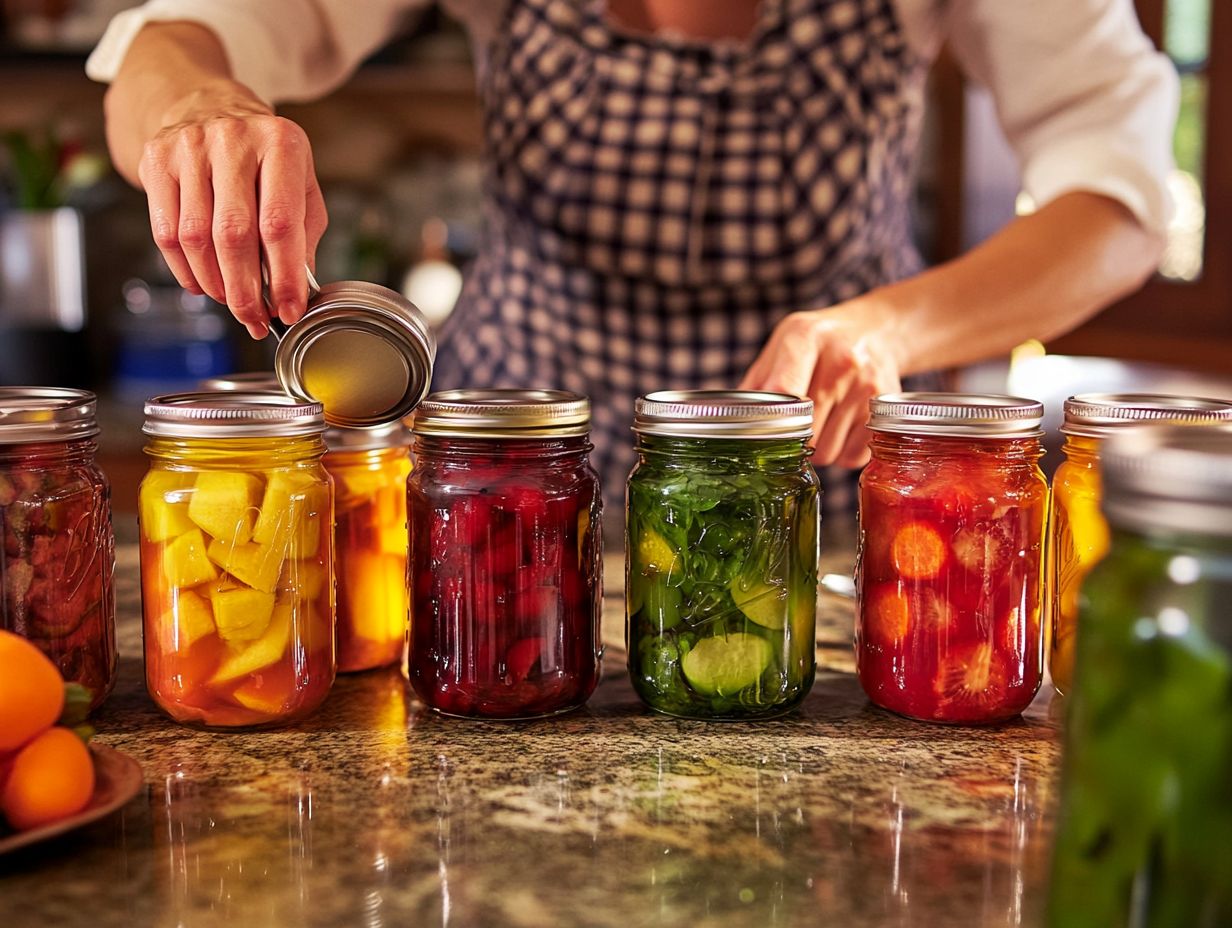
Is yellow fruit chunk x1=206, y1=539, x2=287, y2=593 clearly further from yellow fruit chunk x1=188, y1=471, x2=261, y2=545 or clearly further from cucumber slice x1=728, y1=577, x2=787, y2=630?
cucumber slice x1=728, y1=577, x2=787, y2=630

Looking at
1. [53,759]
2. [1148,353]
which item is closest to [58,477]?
[53,759]

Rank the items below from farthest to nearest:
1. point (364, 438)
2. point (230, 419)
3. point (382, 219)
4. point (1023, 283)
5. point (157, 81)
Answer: point (382, 219), point (1023, 283), point (157, 81), point (364, 438), point (230, 419)

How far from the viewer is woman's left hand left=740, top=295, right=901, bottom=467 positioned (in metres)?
0.99

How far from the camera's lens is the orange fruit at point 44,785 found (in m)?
0.61

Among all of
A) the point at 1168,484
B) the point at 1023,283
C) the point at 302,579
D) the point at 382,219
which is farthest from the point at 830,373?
the point at 382,219

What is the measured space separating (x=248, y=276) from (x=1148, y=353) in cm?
200

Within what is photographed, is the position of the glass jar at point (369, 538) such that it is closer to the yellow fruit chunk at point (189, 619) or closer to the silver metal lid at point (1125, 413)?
the yellow fruit chunk at point (189, 619)

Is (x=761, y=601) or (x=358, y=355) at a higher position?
(x=358, y=355)

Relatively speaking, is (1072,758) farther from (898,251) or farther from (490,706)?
(898,251)

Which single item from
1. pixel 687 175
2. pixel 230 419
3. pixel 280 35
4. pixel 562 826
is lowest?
pixel 562 826

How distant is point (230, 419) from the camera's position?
0.77m

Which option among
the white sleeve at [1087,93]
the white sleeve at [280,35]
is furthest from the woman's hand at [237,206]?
the white sleeve at [1087,93]

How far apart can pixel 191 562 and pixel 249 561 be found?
0.11 ft

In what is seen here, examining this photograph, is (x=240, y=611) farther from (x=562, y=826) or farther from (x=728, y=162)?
(x=728, y=162)
